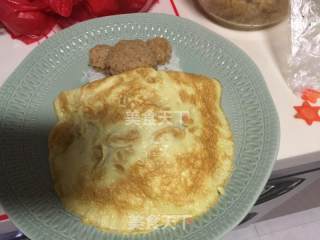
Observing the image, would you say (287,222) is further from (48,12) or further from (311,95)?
(48,12)

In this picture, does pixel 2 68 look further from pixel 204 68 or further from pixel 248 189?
pixel 248 189

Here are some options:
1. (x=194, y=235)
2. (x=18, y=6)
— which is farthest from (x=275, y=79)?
(x=18, y=6)

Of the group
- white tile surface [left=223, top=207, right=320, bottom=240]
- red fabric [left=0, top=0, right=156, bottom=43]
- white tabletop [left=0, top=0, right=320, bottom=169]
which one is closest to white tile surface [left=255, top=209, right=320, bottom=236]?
white tile surface [left=223, top=207, right=320, bottom=240]

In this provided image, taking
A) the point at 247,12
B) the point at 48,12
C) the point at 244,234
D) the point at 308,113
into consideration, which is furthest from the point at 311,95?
the point at 244,234

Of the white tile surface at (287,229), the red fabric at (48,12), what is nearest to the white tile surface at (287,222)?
the white tile surface at (287,229)

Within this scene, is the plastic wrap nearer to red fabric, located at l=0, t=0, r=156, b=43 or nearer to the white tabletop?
the white tabletop
